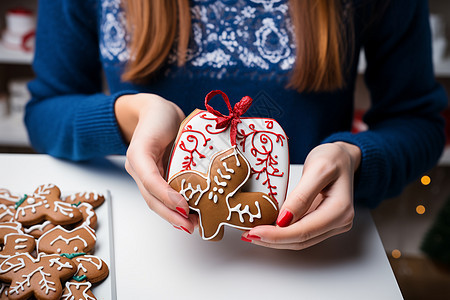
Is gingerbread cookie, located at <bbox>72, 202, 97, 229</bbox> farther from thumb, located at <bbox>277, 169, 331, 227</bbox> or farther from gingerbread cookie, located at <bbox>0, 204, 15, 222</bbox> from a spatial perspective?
thumb, located at <bbox>277, 169, 331, 227</bbox>

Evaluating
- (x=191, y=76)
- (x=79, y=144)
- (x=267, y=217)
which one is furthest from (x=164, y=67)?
(x=267, y=217)

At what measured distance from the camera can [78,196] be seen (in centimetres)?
50

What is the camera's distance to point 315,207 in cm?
46

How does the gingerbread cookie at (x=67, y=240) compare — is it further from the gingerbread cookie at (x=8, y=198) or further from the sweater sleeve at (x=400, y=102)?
the sweater sleeve at (x=400, y=102)

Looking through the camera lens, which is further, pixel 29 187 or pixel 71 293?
pixel 29 187

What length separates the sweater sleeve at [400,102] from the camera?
1.82 feet

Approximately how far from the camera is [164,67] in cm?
55

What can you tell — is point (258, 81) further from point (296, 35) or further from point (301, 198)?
point (301, 198)

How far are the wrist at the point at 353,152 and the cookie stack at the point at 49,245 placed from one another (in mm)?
265

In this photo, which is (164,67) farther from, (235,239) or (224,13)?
(235,239)

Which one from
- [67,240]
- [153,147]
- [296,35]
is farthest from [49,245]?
[296,35]

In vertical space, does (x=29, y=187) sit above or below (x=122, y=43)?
below

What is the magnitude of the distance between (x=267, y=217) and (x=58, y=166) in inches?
11.3

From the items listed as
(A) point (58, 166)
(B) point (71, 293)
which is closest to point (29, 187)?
(A) point (58, 166)
